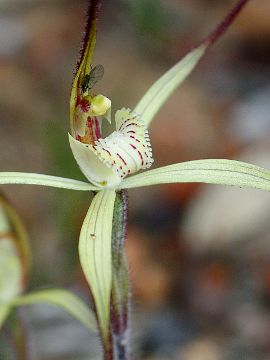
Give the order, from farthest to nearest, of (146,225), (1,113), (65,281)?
(1,113) → (146,225) → (65,281)

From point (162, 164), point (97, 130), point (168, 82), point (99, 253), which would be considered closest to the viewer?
point (99, 253)

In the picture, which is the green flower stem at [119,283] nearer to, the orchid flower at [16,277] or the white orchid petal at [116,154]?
the white orchid petal at [116,154]

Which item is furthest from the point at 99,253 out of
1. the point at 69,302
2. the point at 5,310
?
the point at 5,310

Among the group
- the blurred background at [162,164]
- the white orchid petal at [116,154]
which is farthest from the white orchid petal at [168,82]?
the blurred background at [162,164]

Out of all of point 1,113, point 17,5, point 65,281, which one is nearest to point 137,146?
point 65,281

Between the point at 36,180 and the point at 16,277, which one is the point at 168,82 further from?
the point at 16,277

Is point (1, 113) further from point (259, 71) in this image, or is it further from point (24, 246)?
point (24, 246)

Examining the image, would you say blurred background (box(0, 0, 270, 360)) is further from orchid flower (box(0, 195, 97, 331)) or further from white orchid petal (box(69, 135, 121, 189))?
white orchid petal (box(69, 135, 121, 189))

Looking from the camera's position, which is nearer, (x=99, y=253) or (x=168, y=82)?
(x=99, y=253)
